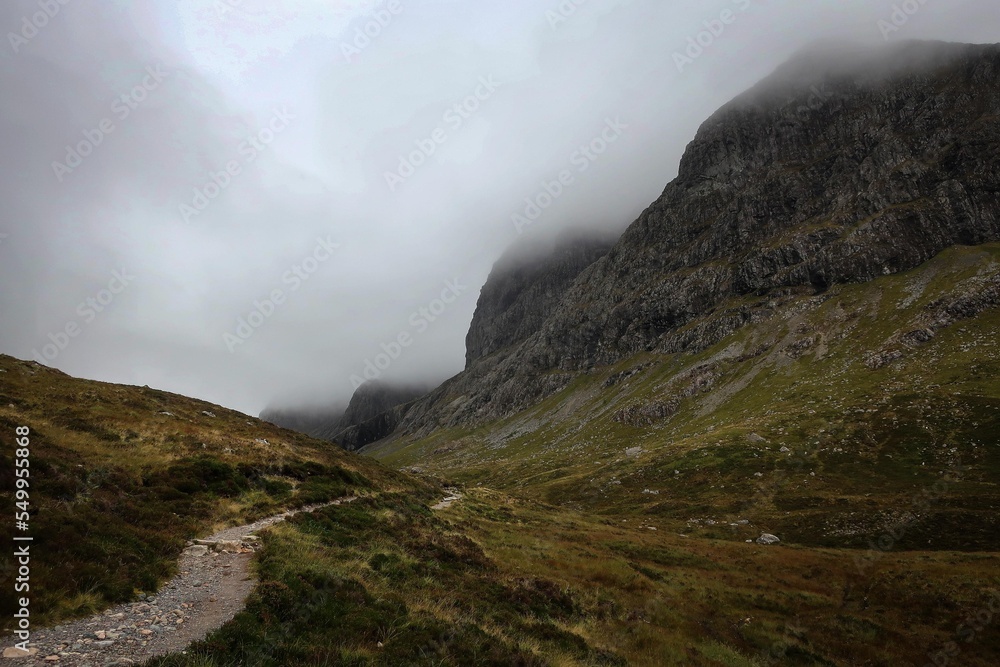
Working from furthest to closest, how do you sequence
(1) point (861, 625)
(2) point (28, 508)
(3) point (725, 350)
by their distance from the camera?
1. (3) point (725, 350)
2. (1) point (861, 625)
3. (2) point (28, 508)

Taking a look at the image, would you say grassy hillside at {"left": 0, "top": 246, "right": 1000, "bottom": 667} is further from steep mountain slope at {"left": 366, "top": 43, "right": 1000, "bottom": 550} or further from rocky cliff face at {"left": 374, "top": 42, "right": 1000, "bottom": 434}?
rocky cliff face at {"left": 374, "top": 42, "right": 1000, "bottom": 434}

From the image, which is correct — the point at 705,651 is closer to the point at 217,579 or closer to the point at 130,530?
the point at 217,579

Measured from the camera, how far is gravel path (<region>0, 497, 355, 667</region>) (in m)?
8.59

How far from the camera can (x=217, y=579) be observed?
13.5 m

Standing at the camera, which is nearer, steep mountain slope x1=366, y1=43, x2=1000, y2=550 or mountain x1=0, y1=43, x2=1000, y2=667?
mountain x1=0, y1=43, x2=1000, y2=667

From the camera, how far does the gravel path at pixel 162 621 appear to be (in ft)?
28.2

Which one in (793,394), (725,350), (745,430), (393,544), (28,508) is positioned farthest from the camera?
(725,350)

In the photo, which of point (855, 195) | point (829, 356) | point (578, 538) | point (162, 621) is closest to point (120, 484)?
point (162, 621)

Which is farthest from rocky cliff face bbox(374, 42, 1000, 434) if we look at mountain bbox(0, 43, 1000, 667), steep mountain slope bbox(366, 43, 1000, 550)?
mountain bbox(0, 43, 1000, 667)

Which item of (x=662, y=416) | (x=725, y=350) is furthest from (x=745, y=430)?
(x=725, y=350)

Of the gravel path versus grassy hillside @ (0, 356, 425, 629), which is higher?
grassy hillside @ (0, 356, 425, 629)

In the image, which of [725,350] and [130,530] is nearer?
[130,530]

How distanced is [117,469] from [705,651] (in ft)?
88.2

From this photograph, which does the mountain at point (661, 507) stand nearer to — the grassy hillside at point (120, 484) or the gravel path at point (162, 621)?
the grassy hillside at point (120, 484)
